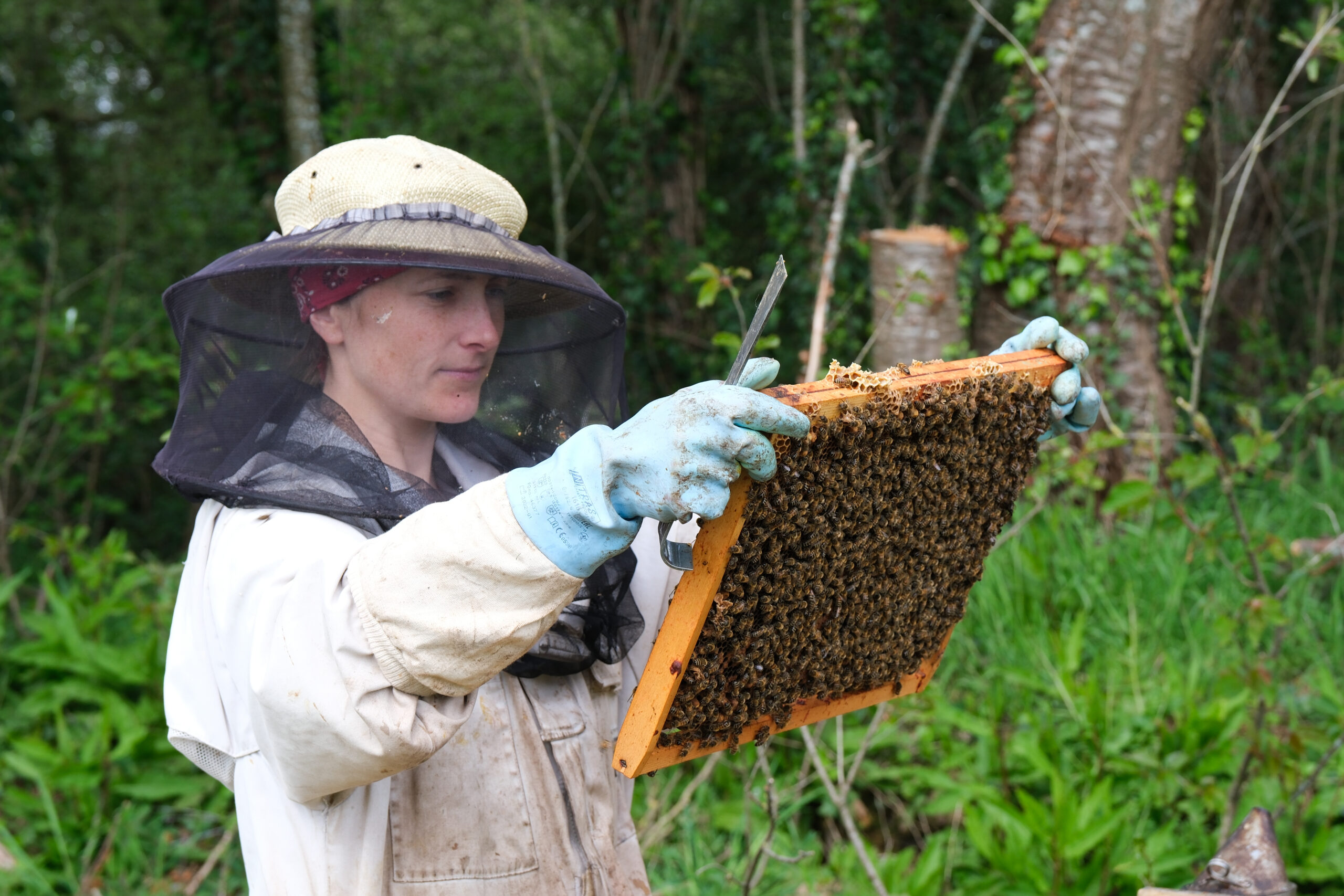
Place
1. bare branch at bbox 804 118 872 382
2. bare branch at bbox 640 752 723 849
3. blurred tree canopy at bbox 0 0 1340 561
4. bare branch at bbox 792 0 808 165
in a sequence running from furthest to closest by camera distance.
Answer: blurred tree canopy at bbox 0 0 1340 561 < bare branch at bbox 792 0 808 165 < bare branch at bbox 640 752 723 849 < bare branch at bbox 804 118 872 382

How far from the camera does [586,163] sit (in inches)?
354

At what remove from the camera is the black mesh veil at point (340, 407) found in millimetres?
1638

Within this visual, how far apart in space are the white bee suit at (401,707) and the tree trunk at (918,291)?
322 centimetres

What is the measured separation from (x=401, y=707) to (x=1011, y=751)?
2901 mm

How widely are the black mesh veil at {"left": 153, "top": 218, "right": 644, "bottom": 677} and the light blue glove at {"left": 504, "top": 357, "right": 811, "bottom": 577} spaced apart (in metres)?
0.38

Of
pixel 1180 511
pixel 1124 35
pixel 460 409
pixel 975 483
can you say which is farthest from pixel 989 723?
pixel 1124 35

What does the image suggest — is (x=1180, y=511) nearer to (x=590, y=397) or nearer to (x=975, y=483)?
(x=975, y=483)

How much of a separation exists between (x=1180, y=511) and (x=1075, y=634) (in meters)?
0.75

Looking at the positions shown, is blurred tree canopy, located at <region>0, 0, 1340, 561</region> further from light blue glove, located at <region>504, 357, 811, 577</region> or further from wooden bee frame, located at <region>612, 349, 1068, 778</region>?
light blue glove, located at <region>504, 357, 811, 577</region>

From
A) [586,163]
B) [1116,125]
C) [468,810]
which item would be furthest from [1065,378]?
[586,163]

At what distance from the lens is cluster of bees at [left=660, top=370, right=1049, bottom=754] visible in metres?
1.57

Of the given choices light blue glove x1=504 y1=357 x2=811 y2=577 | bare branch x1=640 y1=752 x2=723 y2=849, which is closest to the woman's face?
light blue glove x1=504 y1=357 x2=811 y2=577

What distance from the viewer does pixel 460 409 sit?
1841 mm

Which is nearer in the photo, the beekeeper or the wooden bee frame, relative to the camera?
the beekeeper
